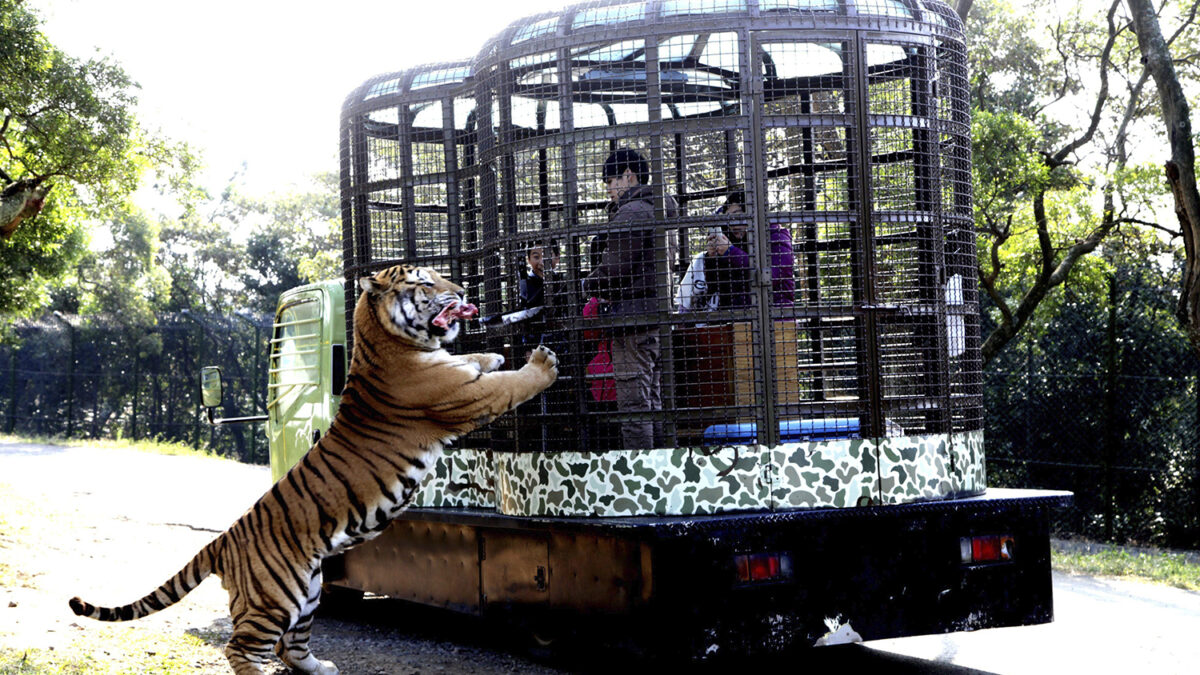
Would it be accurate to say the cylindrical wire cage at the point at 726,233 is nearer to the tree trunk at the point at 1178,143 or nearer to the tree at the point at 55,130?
the tree trunk at the point at 1178,143

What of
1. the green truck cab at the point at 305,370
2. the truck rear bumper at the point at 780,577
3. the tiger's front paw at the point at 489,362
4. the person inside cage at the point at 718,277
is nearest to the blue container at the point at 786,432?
the truck rear bumper at the point at 780,577

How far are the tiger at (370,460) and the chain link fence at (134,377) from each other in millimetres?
14956

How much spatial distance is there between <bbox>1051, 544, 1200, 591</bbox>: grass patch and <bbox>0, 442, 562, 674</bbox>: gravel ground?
5.38 m

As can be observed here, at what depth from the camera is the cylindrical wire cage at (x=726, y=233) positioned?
5898mm

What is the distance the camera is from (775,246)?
21.1 ft

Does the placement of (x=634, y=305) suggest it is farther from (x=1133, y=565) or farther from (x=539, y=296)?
(x=1133, y=565)

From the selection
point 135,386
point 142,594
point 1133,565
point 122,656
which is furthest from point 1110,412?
point 135,386

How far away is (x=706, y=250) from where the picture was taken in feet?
21.0

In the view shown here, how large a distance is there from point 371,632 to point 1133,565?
21.5ft

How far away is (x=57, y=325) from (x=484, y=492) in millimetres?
20550

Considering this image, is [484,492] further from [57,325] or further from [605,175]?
[57,325]

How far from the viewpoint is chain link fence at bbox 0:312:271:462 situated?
2180cm

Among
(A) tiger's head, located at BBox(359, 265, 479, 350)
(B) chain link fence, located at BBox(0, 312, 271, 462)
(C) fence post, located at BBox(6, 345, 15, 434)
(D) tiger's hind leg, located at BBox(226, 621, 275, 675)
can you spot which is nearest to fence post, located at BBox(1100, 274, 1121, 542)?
(A) tiger's head, located at BBox(359, 265, 479, 350)

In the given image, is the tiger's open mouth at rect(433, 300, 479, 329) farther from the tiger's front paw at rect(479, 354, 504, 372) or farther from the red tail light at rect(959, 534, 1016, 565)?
the red tail light at rect(959, 534, 1016, 565)
